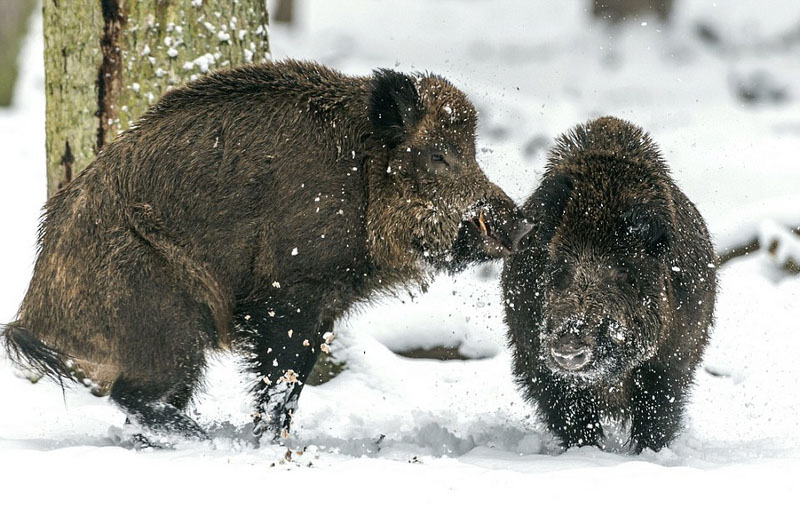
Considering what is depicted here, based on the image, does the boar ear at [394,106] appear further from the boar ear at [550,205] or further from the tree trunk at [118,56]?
the tree trunk at [118,56]

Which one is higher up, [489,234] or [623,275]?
[489,234]

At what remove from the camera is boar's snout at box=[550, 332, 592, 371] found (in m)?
4.85

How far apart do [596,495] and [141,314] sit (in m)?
2.35

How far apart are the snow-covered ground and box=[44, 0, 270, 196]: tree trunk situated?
1642 mm

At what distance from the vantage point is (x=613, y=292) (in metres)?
5.24

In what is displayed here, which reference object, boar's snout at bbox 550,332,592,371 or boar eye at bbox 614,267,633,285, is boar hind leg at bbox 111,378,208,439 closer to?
boar's snout at bbox 550,332,592,371

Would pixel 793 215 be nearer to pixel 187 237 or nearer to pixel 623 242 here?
pixel 623 242

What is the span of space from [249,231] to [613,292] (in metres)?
1.88

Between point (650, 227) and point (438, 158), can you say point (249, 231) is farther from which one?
point (650, 227)

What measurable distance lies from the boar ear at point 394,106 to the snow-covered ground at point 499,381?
0.87 meters

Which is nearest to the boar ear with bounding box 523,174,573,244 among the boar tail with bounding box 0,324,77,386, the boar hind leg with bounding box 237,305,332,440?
the boar hind leg with bounding box 237,305,332,440

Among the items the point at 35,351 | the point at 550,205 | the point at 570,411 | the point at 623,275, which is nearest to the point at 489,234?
the point at 550,205

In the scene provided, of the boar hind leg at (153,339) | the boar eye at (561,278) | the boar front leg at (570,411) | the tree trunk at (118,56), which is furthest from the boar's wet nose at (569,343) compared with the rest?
the tree trunk at (118,56)

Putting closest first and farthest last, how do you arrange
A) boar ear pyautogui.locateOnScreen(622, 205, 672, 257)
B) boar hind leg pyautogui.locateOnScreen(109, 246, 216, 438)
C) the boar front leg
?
boar hind leg pyautogui.locateOnScreen(109, 246, 216, 438) < boar ear pyautogui.locateOnScreen(622, 205, 672, 257) < the boar front leg
